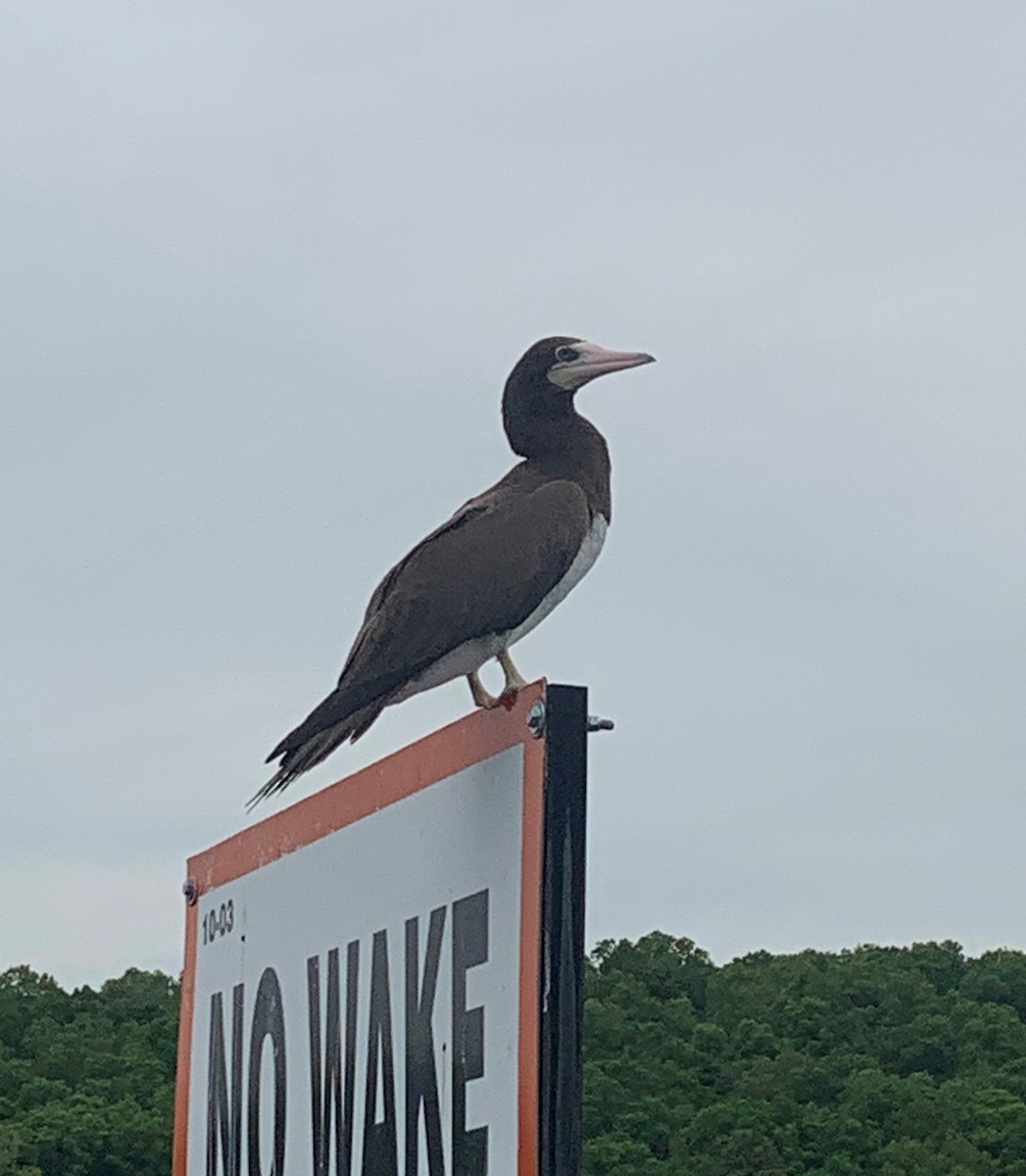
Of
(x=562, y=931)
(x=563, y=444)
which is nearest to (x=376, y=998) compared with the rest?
(x=562, y=931)

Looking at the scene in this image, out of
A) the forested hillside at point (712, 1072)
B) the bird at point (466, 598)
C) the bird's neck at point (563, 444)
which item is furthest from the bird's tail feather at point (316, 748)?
the forested hillside at point (712, 1072)

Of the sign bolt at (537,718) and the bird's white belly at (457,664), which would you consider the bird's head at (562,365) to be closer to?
the bird's white belly at (457,664)

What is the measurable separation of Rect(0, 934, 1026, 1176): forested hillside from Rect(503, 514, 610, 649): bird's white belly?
93.3ft

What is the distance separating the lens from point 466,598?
12.9 feet

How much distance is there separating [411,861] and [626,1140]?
32953 millimetres

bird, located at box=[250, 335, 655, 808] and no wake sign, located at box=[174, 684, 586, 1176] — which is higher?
bird, located at box=[250, 335, 655, 808]

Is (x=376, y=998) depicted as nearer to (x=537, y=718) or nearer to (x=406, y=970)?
(x=406, y=970)

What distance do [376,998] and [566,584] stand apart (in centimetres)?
147

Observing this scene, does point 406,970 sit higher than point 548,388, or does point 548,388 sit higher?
point 548,388

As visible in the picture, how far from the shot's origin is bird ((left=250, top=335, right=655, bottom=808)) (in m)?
3.71

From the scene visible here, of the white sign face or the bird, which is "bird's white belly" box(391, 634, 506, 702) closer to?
the bird

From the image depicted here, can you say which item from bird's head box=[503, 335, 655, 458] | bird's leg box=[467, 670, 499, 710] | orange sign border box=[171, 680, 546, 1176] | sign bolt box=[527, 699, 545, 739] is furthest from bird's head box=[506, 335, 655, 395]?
sign bolt box=[527, 699, 545, 739]

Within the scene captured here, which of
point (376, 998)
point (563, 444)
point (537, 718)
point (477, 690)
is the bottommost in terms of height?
point (376, 998)

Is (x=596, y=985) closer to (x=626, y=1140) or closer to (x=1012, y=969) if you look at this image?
(x=626, y=1140)
